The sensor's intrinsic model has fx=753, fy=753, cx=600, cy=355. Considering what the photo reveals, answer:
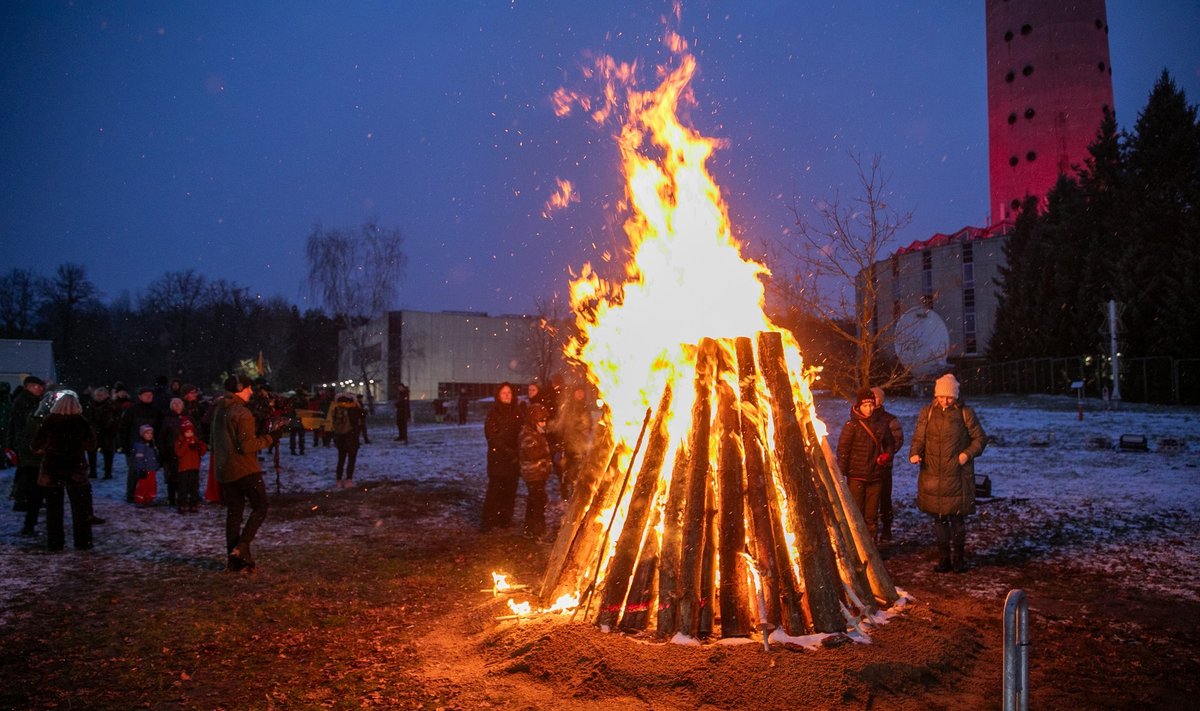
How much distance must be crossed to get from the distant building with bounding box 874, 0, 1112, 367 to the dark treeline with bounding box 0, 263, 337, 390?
41.1 m

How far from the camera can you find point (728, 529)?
542 cm

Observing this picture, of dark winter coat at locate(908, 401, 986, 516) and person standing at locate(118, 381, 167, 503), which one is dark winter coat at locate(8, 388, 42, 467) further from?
dark winter coat at locate(908, 401, 986, 516)

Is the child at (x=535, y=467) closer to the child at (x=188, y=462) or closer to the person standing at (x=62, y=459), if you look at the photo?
the child at (x=188, y=462)

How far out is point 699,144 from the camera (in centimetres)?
765

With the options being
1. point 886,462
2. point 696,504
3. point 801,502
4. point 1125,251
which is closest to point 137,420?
point 696,504

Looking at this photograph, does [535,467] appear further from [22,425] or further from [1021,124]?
[1021,124]

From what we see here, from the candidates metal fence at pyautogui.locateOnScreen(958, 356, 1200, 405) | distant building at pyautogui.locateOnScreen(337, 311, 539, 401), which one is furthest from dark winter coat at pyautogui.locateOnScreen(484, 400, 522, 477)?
distant building at pyautogui.locateOnScreen(337, 311, 539, 401)

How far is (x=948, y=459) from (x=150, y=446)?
1130 cm

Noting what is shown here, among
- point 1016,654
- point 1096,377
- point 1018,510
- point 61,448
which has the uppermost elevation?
point 1096,377

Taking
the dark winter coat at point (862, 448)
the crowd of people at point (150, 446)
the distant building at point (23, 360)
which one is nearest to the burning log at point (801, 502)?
the dark winter coat at point (862, 448)

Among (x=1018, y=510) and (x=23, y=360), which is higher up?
(x=23, y=360)

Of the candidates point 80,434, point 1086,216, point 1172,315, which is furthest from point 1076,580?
point 1086,216

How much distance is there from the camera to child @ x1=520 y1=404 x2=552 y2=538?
9.67 metres

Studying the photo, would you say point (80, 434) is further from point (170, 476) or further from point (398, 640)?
point (398, 640)
